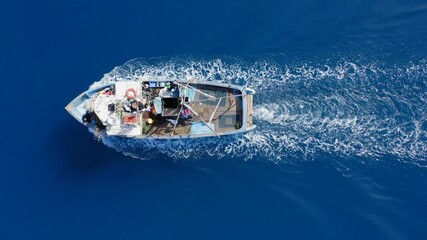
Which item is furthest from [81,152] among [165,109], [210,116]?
[210,116]

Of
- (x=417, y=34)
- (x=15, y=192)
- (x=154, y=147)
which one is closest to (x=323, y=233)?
(x=154, y=147)

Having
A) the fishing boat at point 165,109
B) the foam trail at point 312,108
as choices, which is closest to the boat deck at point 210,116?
the fishing boat at point 165,109

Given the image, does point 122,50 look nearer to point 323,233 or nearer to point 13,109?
point 13,109

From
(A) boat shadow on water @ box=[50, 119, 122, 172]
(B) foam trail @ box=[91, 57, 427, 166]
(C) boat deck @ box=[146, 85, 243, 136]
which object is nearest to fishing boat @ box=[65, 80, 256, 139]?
(C) boat deck @ box=[146, 85, 243, 136]

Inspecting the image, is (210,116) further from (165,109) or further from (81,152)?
(81,152)

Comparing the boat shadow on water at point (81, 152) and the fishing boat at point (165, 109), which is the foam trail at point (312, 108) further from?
the fishing boat at point (165, 109)
